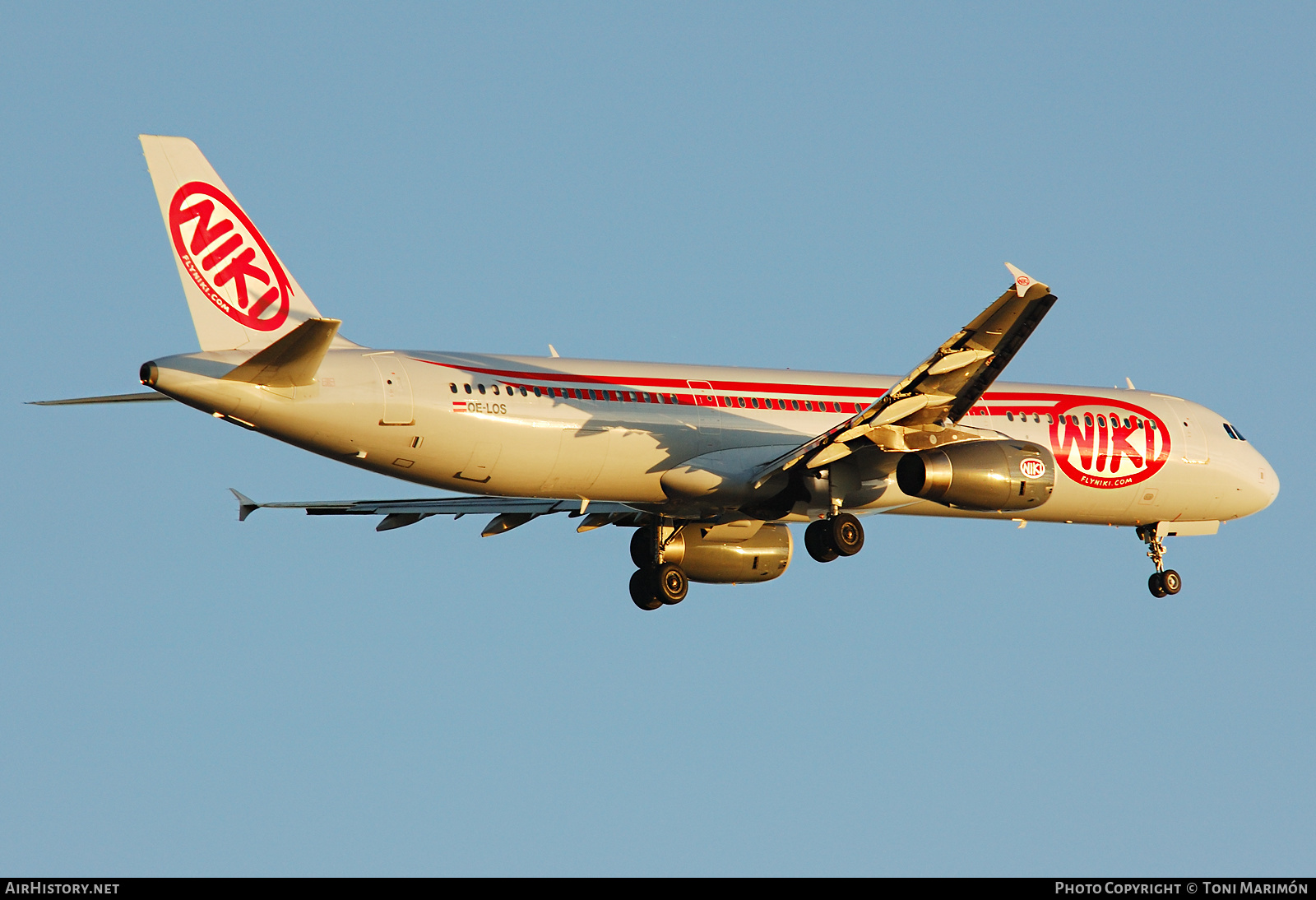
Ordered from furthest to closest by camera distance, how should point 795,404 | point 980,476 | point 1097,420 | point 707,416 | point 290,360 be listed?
1. point 1097,420
2. point 795,404
3. point 707,416
4. point 980,476
5. point 290,360

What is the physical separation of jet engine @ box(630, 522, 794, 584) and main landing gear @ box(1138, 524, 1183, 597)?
7.16 metres

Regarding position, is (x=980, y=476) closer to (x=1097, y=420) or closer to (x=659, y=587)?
(x=1097, y=420)

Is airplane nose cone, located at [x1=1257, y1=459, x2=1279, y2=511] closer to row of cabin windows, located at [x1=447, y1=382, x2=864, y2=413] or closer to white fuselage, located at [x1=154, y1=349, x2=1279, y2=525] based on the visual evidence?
white fuselage, located at [x1=154, y1=349, x2=1279, y2=525]

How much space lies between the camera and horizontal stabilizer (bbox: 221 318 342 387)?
20938 millimetres

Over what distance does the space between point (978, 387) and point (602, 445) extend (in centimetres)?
593

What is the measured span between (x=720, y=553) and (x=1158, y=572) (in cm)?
885

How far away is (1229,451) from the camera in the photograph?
31.0m

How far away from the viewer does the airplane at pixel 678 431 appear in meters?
22.4

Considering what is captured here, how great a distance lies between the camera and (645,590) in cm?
2873

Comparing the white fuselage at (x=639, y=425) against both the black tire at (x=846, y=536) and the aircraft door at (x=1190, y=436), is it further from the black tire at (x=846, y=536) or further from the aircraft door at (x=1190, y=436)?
the black tire at (x=846, y=536)

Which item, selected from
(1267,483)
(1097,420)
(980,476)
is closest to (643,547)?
(980,476)
